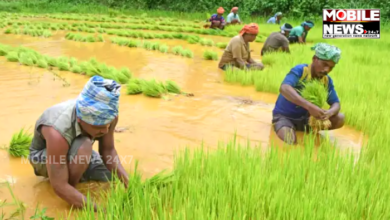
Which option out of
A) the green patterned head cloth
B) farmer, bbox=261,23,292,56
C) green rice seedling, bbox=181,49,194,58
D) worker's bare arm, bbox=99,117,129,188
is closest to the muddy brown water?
worker's bare arm, bbox=99,117,129,188

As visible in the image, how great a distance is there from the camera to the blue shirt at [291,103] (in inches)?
128

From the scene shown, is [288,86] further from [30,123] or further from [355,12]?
[355,12]

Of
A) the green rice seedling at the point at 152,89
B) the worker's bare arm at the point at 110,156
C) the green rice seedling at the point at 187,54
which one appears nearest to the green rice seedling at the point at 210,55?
the green rice seedling at the point at 187,54

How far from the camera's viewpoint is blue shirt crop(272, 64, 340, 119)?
3246mm

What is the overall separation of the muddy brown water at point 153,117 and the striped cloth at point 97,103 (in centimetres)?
61

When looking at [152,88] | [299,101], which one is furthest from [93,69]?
[299,101]

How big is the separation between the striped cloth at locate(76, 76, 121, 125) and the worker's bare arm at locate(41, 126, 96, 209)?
0.57ft

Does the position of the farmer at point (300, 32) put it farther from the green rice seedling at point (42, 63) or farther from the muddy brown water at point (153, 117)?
the green rice seedling at point (42, 63)

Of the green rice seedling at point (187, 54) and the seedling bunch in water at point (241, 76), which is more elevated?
the green rice seedling at point (187, 54)

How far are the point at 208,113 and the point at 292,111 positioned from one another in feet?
3.15

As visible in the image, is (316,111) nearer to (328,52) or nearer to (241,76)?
(328,52)

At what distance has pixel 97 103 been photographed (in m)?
1.83

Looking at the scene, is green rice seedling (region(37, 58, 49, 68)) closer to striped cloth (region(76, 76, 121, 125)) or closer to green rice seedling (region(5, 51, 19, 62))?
green rice seedling (region(5, 51, 19, 62))

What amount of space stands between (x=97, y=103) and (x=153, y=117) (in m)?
1.91
